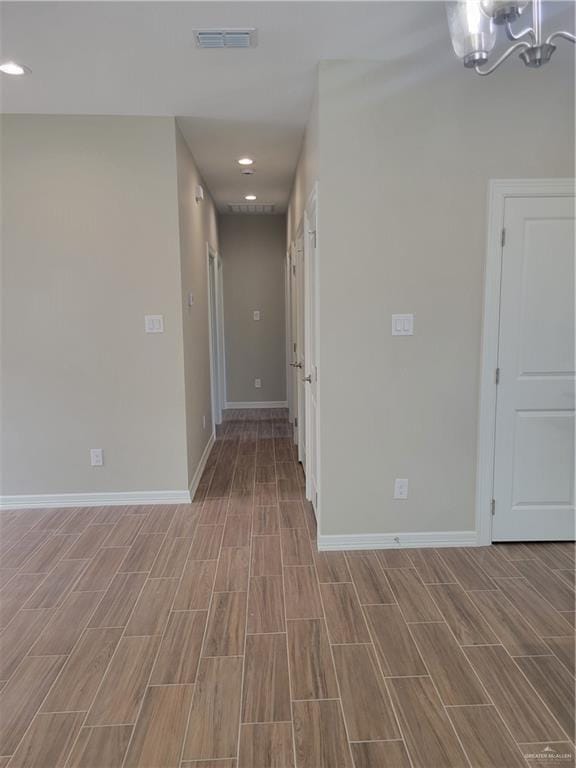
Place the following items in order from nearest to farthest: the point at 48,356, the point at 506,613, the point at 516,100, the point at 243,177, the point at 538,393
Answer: the point at 506,613 < the point at 516,100 < the point at 538,393 < the point at 48,356 < the point at 243,177

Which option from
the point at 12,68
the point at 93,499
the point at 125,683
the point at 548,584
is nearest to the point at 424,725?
the point at 125,683

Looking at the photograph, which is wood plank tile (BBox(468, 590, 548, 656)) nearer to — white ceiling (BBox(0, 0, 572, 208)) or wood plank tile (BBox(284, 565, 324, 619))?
wood plank tile (BBox(284, 565, 324, 619))

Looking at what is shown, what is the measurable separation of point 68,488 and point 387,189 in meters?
2.93

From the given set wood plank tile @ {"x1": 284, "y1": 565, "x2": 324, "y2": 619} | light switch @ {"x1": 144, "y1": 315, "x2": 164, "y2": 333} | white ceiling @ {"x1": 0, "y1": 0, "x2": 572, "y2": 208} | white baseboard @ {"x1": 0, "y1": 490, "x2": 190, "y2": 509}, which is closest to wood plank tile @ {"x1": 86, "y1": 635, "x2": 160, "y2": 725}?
wood plank tile @ {"x1": 284, "y1": 565, "x2": 324, "y2": 619}

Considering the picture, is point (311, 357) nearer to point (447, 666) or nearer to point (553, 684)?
point (447, 666)

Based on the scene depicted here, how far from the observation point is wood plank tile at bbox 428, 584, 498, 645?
6.72 ft

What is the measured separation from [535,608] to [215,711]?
1525 millimetres

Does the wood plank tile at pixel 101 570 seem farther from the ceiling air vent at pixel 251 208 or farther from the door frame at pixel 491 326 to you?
the ceiling air vent at pixel 251 208

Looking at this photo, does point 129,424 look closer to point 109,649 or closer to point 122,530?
point 122,530

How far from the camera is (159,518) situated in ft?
10.7

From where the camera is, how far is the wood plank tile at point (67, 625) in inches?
79.5

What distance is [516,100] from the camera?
2.53 metres

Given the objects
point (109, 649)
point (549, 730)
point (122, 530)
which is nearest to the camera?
point (549, 730)

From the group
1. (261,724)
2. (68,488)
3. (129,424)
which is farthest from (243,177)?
(261,724)
